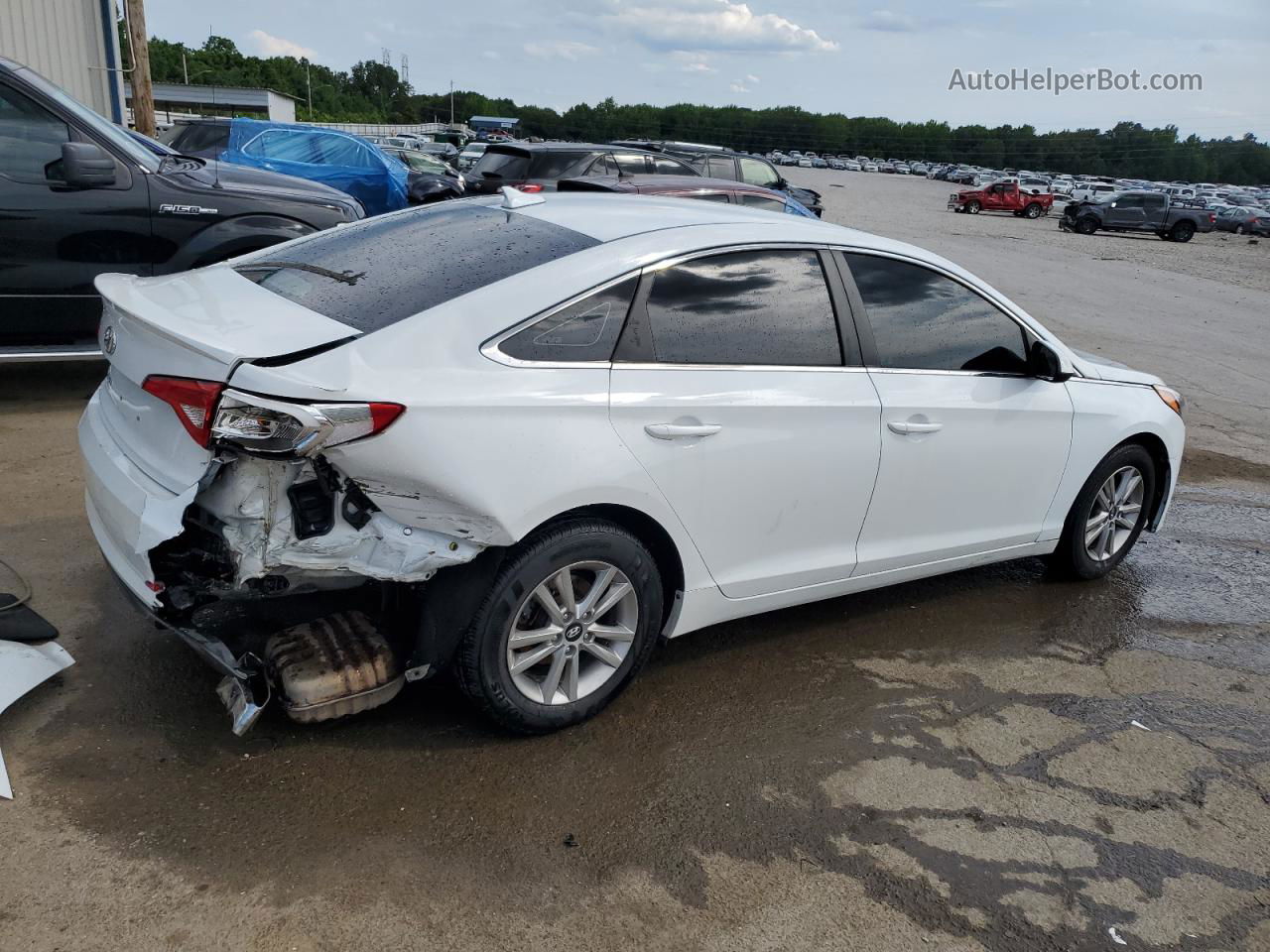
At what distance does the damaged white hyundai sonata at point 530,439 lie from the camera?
2.94 metres

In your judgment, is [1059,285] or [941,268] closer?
[941,268]

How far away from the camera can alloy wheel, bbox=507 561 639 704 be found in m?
3.26

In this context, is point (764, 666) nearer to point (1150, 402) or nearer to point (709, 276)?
point (709, 276)

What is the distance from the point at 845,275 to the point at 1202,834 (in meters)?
2.24

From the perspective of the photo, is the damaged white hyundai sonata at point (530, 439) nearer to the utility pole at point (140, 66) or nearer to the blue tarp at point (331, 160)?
the blue tarp at point (331, 160)

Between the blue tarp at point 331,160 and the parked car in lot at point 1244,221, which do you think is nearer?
the blue tarp at point 331,160

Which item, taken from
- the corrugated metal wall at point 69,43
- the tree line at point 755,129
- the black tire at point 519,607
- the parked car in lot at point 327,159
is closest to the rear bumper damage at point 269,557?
the black tire at point 519,607

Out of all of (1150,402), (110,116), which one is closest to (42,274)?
(1150,402)

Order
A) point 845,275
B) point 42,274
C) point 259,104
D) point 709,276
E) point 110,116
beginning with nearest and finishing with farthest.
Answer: point 709,276 < point 845,275 < point 42,274 < point 110,116 < point 259,104

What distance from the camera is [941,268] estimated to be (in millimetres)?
4312

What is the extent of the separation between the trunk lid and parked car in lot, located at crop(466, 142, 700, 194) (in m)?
Result: 9.90

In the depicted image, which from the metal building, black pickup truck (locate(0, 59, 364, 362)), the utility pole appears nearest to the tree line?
the metal building

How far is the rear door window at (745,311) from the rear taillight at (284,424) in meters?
1.06

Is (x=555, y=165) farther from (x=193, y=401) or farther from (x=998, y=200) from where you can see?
(x=998, y=200)
